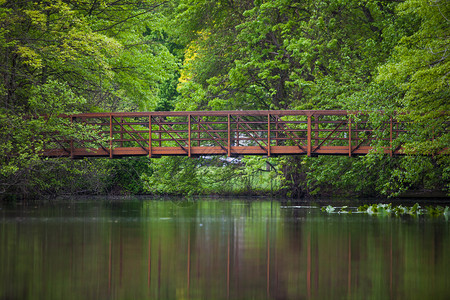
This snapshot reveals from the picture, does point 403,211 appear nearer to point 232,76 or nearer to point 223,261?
point 232,76

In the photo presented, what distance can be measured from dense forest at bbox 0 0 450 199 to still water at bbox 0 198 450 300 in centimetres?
633

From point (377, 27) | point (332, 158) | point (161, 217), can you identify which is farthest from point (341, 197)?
point (161, 217)

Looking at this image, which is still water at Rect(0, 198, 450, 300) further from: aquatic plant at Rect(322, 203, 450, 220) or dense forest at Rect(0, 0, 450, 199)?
dense forest at Rect(0, 0, 450, 199)

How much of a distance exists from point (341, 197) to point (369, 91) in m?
9.17

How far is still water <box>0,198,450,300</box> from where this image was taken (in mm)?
6539

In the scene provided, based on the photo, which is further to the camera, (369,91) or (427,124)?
(369,91)

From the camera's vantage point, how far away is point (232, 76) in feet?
91.1

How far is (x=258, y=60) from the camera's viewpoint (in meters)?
28.5

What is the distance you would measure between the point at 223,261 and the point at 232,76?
64.8ft

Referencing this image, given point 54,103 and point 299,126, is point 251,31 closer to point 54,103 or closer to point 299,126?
point 299,126

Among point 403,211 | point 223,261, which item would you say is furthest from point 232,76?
point 223,261

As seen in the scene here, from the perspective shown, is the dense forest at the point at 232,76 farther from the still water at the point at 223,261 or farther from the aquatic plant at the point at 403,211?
the still water at the point at 223,261

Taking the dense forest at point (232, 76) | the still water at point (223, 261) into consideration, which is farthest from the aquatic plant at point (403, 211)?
the still water at point (223, 261)

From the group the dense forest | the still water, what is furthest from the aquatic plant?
the still water
